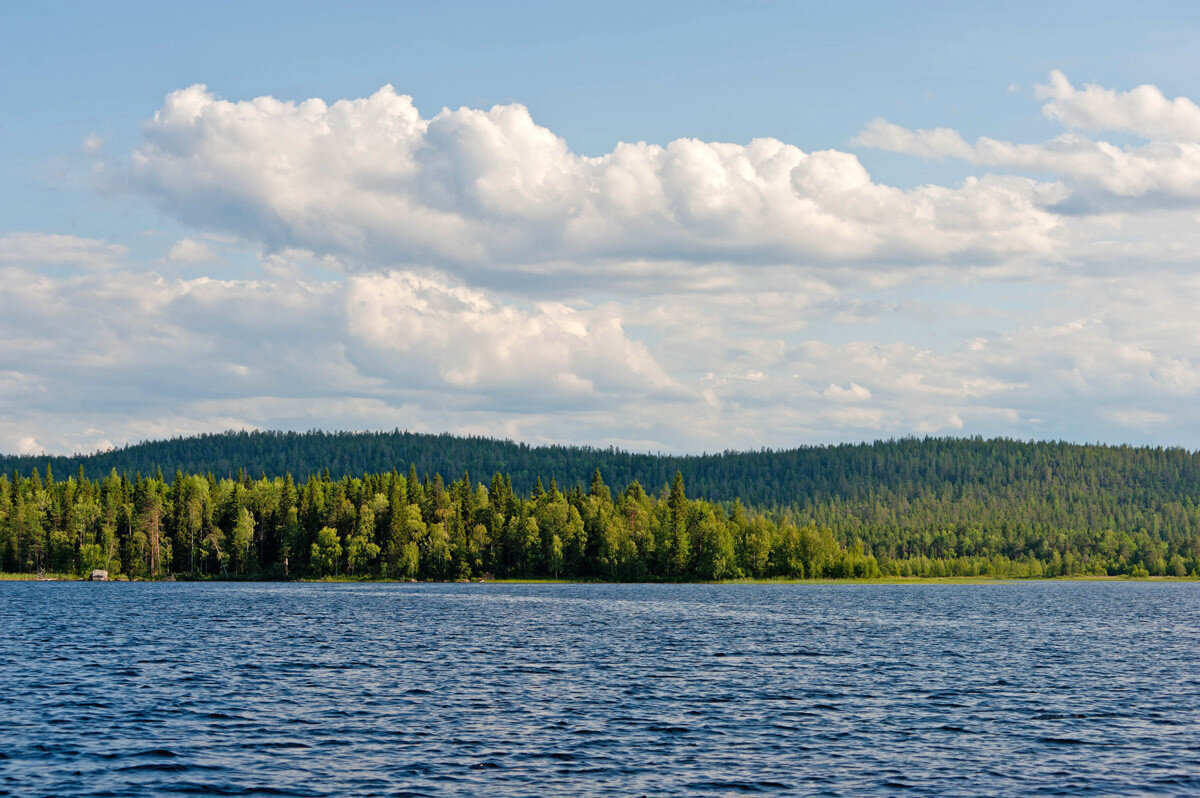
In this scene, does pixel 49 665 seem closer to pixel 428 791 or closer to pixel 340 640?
pixel 340 640

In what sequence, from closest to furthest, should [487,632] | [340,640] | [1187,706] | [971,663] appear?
[1187,706] → [971,663] → [340,640] → [487,632]

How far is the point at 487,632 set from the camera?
312 feet

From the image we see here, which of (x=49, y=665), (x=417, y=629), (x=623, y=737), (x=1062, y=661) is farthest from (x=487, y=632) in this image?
(x=623, y=737)

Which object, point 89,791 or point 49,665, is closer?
point 89,791

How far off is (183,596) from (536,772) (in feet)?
432

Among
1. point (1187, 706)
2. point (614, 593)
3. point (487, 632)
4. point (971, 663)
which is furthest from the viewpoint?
point (614, 593)

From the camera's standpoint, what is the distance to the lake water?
3788 cm

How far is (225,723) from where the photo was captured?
47.2 m

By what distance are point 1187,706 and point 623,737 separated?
30.4 meters

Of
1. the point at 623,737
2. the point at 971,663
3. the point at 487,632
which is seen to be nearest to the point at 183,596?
the point at 487,632

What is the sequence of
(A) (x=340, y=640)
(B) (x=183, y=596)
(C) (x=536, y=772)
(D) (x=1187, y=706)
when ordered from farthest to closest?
(B) (x=183, y=596) < (A) (x=340, y=640) < (D) (x=1187, y=706) < (C) (x=536, y=772)

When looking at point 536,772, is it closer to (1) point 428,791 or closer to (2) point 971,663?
(1) point 428,791

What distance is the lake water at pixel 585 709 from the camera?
37.9 metres

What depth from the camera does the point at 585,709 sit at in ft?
171
